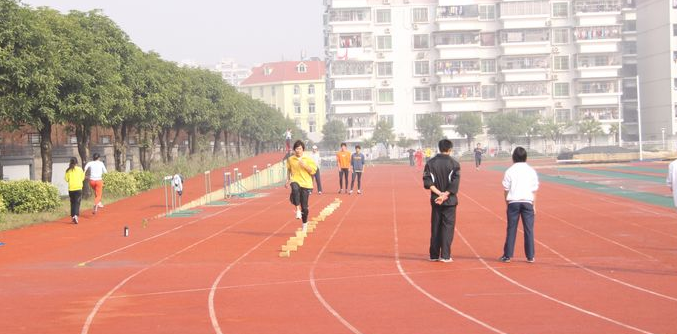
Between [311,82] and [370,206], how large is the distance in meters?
116

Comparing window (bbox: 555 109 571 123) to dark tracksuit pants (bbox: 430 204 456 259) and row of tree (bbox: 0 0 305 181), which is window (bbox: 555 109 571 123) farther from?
dark tracksuit pants (bbox: 430 204 456 259)

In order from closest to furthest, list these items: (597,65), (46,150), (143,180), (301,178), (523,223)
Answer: (523,223) → (301,178) → (46,150) → (143,180) → (597,65)

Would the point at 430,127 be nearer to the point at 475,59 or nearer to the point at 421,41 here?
the point at 475,59

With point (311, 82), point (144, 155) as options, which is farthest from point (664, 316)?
point (311, 82)

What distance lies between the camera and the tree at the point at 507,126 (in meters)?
92.2

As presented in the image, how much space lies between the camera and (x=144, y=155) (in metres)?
42.5

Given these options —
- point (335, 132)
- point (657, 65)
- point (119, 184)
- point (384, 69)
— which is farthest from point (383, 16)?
point (119, 184)

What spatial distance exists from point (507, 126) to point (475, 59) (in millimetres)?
11589

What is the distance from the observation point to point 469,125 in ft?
311

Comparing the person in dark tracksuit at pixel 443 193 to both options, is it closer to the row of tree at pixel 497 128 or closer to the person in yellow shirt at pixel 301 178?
the person in yellow shirt at pixel 301 178

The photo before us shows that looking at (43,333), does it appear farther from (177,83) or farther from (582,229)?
(177,83)

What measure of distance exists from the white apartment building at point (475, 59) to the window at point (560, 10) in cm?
11

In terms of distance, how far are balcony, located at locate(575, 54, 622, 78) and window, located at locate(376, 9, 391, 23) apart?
69.8ft

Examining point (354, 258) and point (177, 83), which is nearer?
point (354, 258)
